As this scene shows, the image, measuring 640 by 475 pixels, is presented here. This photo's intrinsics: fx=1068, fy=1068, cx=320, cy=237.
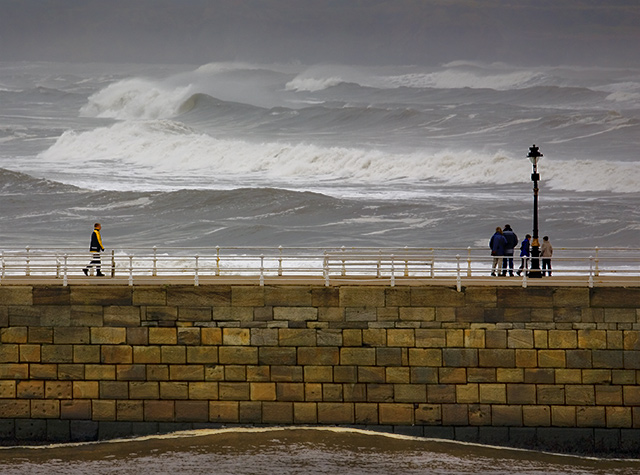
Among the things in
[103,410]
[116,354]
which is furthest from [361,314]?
[103,410]

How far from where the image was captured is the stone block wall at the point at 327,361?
41.3 ft

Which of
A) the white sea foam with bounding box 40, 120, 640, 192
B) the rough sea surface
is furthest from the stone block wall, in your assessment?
the white sea foam with bounding box 40, 120, 640, 192

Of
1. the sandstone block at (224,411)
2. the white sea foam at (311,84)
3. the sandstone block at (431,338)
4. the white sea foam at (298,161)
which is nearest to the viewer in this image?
the sandstone block at (431,338)

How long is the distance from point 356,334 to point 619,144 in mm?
50893

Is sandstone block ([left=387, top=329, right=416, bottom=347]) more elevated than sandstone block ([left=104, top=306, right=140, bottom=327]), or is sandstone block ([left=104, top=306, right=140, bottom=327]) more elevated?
sandstone block ([left=104, top=306, right=140, bottom=327])

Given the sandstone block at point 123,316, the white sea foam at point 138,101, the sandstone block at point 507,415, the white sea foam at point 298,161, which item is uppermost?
the white sea foam at point 138,101

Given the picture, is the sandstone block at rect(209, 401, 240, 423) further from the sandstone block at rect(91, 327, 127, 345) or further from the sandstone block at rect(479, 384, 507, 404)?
the sandstone block at rect(479, 384, 507, 404)

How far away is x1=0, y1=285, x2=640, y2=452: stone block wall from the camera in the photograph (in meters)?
12.6

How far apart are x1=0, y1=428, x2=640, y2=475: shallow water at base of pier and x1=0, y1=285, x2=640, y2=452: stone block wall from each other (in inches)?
9.1

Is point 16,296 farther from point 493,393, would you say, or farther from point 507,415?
point 507,415

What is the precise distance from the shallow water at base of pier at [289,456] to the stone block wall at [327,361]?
0.23 m

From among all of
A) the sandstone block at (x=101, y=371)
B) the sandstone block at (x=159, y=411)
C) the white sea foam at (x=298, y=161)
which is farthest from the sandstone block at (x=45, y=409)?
the white sea foam at (x=298, y=161)

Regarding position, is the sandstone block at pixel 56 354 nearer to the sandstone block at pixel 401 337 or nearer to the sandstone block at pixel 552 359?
the sandstone block at pixel 401 337

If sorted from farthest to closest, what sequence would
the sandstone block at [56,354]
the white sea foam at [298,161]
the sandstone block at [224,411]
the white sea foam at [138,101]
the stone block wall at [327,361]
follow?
the white sea foam at [138,101] → the white sea foam at [298,161] → the sandstone block at [56,354] → the sandstone block at [224,411] → the stone block wall at [327,361]
